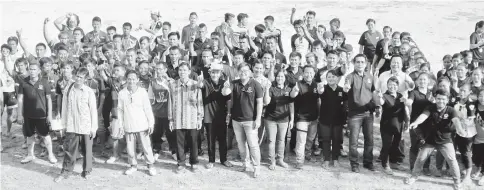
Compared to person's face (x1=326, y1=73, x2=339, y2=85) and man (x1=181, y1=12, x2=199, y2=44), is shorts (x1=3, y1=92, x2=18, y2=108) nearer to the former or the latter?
man (x1=181, y1=12, x2=199, y2=44)

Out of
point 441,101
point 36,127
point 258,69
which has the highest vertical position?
point 258,69

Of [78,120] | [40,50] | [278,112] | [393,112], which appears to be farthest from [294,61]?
[40,50]

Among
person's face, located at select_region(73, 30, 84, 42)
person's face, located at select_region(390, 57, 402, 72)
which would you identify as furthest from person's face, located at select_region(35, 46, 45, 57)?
person's face, located at select_region(390, 57, 402, 72)

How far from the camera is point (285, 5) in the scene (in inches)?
1028

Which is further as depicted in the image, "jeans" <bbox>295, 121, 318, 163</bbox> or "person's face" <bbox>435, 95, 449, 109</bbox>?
"jeans" <bbox>295, 121, 318, 163</bbox>

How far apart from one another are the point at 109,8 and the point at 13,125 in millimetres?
16282

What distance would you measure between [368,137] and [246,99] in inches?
84.0

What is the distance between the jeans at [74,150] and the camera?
23.7 ft

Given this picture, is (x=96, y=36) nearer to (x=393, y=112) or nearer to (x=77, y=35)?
(x=77, y=35)

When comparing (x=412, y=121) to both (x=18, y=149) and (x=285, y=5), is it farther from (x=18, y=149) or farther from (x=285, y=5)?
(x=285, y=5)

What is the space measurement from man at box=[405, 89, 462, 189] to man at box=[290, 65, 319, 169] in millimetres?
1589

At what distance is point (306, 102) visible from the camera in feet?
24.7

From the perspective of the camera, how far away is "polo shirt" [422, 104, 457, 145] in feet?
22.1

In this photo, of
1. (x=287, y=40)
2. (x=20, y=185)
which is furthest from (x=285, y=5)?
(x=20, y=185)
